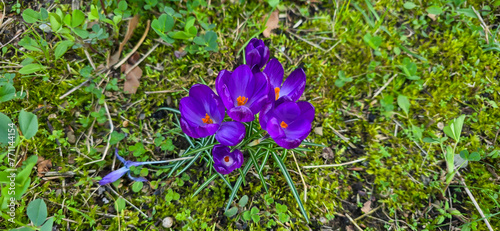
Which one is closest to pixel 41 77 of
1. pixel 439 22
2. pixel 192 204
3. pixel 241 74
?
pixel 192 204

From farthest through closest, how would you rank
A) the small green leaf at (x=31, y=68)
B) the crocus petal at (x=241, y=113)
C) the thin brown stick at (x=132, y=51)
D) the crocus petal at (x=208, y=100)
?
the thin brown stick at (x=132, y=51)
the small green leaf at (x=31, y=68)
the crocus petal at (x=208, y=100)
the crocus petal at (x=241, y=113)

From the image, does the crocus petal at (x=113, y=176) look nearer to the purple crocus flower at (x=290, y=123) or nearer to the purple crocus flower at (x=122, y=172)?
the purple crocus flower at (x=122, y=172)

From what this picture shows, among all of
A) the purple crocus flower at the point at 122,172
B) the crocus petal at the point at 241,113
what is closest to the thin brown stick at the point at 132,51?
the purple crocus flower at the point at 122,172

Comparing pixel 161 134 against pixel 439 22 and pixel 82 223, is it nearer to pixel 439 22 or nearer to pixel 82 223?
pixel 82 223

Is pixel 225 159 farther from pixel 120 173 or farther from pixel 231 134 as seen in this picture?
pixel 120 173

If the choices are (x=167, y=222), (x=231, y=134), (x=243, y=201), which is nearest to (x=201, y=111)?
(x=231, y=134)

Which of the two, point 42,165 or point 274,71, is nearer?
point 274,71

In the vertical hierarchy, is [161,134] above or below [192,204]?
above
